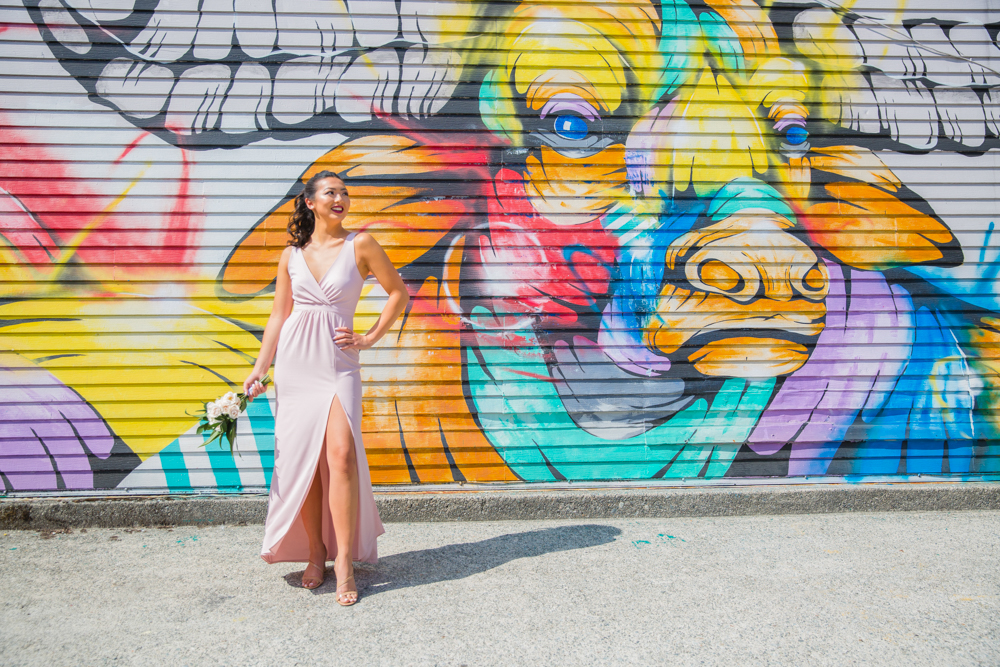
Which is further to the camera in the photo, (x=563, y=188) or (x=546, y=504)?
(x=563, y=188)

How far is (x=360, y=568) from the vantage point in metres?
3.27

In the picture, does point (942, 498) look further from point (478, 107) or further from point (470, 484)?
point (478, 107)

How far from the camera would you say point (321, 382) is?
2.96 metres

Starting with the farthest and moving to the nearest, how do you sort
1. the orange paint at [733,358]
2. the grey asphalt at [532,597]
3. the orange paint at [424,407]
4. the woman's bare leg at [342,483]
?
the orange paint at [733,358]
the orange paint at [424,407]
the woman's bare leg at [342,483]
the grey asphalt at [532,597]

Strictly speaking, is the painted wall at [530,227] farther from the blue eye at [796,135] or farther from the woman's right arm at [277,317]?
the woman's right arm at [277,317]

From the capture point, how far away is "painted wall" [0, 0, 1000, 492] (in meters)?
4.09

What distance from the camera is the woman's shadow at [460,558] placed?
3.09m

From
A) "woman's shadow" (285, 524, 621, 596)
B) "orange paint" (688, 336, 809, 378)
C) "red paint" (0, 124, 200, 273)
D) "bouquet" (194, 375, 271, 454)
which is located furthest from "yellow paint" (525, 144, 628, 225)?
"red paint" (0, 124, 200, 273)

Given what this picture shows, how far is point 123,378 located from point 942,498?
18.8 ft

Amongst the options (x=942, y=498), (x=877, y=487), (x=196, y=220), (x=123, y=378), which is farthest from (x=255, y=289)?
(x=942, y=498)

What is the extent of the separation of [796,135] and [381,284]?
3.29 meters

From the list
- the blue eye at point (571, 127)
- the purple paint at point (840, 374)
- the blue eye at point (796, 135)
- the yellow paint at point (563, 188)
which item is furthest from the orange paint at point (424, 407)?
the blue eye at point (796, 135)

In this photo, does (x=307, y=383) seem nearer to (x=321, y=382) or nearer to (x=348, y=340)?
(x=321, y=382)

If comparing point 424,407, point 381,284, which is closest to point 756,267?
point 424,407
